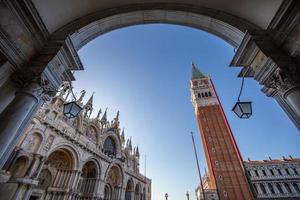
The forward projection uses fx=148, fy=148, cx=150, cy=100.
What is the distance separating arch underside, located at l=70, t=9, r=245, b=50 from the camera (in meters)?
3.85

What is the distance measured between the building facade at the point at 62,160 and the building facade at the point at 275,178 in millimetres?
23492

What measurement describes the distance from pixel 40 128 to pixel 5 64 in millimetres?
10631

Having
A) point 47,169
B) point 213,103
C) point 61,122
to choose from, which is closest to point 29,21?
point 61,122

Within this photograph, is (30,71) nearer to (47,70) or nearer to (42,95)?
(47,70)

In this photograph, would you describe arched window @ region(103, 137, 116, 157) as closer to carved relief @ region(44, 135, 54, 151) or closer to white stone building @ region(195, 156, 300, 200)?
carved relief @ region(44, 135, 54, 151)

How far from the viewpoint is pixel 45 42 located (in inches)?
133

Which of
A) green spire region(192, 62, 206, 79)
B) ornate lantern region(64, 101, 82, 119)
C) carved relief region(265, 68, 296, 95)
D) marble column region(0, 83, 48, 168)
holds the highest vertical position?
green spire region(192, 62, 206, 79)

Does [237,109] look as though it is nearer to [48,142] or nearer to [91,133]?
[48,142]

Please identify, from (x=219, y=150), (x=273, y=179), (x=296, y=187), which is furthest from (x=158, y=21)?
(x=296, y=187)

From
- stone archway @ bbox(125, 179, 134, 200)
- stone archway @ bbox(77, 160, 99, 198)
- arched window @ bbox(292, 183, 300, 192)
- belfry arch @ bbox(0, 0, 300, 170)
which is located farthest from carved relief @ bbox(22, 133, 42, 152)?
arched window @ bbox(292, 183, 300, 192)

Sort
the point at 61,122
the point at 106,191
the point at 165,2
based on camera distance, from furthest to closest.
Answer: the point at 106,191, the point at 61,122, the point at 165,2

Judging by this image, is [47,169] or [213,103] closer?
[47,169]

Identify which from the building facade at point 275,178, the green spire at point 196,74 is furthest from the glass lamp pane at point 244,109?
the green spire at point 196,74

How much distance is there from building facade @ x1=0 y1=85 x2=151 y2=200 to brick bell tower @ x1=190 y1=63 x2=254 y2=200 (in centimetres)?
1646
